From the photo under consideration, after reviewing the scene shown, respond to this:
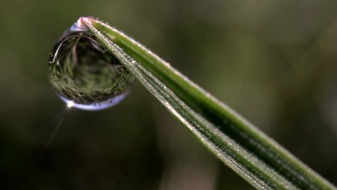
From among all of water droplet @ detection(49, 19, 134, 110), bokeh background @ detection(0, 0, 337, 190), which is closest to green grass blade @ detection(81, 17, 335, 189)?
water droplet @ detection(49, 19, 134, 110)

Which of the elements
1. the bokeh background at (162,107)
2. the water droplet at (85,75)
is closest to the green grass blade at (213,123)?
the water droplet at (85,75)

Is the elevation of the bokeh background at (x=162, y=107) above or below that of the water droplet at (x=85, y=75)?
below

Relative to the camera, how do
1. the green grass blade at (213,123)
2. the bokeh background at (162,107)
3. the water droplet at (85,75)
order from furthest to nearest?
the bokeh background at (162,107) < the water droplet at (85,75) < the green grass blade at (213,123)

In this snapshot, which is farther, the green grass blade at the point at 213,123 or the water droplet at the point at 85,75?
the water droplet at the point at 85,75

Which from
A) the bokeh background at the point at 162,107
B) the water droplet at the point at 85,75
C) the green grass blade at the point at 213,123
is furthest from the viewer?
the bokeh background at the point at 162,107

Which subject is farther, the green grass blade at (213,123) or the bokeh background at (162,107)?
the bokeh background at (162,107)

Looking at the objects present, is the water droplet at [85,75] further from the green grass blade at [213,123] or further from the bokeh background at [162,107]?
the bokeh background at [162,107]

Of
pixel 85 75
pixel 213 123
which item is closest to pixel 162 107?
pixel 85 75

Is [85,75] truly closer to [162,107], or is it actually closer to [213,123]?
[213,123]
